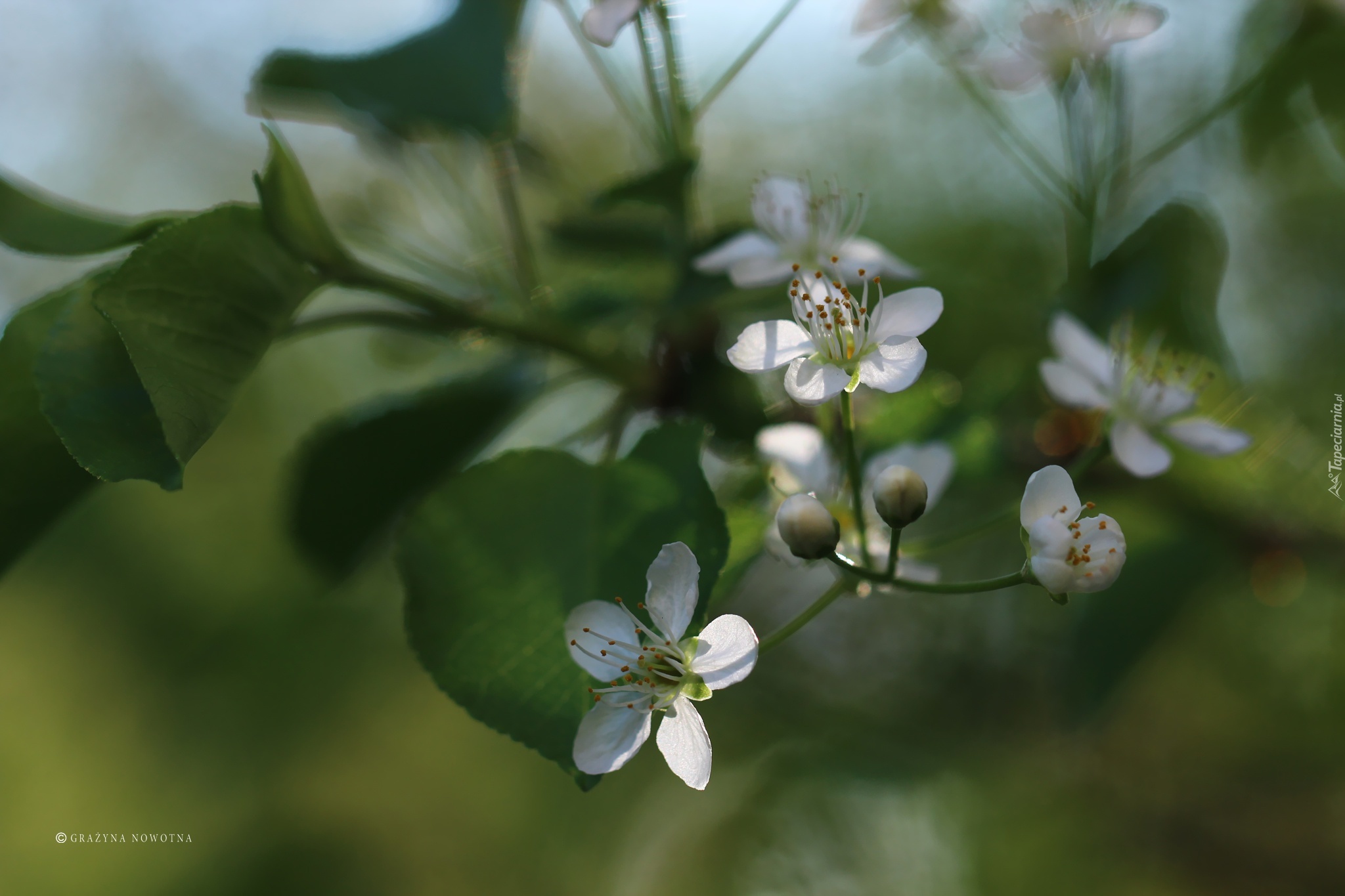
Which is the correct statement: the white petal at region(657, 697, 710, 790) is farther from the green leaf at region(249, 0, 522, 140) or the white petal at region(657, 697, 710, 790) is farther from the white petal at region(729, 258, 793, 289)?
the green leaf at region(249, 0, 522, 140)

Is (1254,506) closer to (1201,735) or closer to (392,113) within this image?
(1201,735)

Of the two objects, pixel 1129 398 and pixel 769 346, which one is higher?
pixel 769 346

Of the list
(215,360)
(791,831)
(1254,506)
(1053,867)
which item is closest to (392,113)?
(215,360)

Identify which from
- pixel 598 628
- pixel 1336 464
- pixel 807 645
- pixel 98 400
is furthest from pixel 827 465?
pixel 807 645

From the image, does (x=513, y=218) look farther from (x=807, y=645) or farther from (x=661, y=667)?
(x=807, y=645)

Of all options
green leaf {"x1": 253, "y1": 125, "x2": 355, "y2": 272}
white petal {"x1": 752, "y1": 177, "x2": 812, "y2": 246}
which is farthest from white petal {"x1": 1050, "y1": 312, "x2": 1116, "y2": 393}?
green leaf {"x1": 253, "y1": 125, "x2": 355, "y2": 272}

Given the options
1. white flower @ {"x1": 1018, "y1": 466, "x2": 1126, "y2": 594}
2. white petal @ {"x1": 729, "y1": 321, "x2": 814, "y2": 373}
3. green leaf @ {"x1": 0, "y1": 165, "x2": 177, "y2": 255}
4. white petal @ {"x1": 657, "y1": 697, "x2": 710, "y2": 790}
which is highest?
green leaf @ {"x1": 0, "y1": 165, "x2": 177, "y2": 255}
